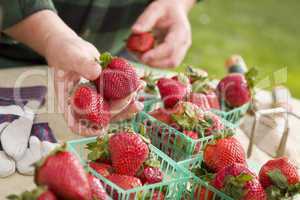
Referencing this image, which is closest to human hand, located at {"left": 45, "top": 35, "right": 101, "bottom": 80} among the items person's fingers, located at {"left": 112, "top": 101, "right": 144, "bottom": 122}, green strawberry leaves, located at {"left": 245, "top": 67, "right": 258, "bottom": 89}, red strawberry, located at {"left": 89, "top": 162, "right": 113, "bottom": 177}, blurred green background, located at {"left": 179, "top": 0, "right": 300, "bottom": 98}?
person's fingers, located at {"left": 112, "top": 101, "right": 144, "bottom": 122}

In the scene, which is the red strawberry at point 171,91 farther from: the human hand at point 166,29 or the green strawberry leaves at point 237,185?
the green strawberry leaves at point 237,185

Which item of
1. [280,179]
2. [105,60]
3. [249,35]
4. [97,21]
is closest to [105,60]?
[105,60]

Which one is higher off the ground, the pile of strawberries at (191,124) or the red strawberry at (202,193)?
the pile of strawberries at (191,124)

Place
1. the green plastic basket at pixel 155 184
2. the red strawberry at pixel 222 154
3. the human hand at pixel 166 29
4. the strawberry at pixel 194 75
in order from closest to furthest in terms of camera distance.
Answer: the green plastic basket at pixel 155 184, the red strawberry at pixel 222 154, the strawberry at pixel 194 75, the human hand at pixel 166 29

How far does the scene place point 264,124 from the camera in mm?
1458

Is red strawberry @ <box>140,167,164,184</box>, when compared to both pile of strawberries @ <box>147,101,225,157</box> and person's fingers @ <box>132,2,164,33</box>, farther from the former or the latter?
person's fingers @ <box>132,2,164,33</box>

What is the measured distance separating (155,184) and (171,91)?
0.40 m

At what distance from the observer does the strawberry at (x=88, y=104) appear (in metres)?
1.13

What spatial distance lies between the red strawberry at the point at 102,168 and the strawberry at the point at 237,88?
0.53m

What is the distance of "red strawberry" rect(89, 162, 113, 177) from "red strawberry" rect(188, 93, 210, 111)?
38cm

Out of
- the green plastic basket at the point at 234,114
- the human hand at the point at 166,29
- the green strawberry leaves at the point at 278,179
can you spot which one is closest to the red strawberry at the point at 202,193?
the green strawberry leaves at the point at 278,179

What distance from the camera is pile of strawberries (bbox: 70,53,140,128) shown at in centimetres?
114

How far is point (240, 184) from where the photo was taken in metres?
0.95

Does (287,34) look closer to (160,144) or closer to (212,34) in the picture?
(212,34)
